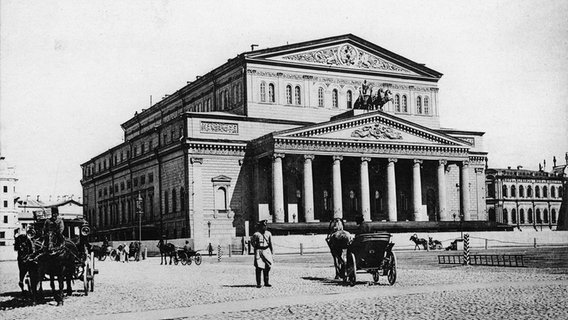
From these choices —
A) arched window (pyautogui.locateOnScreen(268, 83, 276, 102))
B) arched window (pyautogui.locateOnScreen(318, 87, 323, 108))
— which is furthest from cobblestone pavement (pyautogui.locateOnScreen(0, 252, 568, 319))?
arched window (pyautogui.locateOnScreen(318, 87, 323, 108))

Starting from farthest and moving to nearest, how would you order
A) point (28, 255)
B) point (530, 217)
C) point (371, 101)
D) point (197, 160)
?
point (530, 217), point (371, 101), point (197, 160), point (28, 255)

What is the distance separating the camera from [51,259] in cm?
1783

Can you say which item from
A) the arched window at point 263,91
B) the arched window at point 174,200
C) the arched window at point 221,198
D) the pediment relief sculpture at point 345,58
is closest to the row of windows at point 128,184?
the arched window at point 174,200

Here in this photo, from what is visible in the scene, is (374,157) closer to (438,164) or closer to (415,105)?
(438,164)

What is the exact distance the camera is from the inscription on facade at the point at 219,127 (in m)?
69.6

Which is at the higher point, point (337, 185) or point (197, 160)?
point (197, 160)

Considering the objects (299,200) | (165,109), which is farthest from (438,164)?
(165,109)

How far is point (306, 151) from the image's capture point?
67375mm

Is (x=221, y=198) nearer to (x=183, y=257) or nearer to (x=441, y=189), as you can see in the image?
(x=441, y=189)

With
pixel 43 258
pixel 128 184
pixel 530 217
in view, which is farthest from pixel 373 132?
pixel 530 217

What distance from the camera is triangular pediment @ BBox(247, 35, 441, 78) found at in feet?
243

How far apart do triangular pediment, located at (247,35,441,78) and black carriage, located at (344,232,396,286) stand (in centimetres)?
5133

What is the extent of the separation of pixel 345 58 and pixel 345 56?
211 mm

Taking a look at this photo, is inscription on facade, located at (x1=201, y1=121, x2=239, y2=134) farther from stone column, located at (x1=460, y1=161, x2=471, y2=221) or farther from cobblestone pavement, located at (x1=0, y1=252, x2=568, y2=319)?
cobblestone pavement, located at (x1=0, y1=252, x2=568, y2=319)
